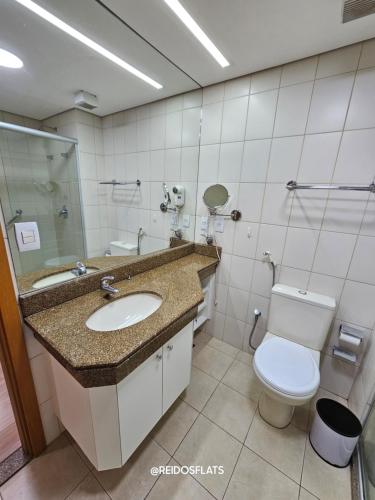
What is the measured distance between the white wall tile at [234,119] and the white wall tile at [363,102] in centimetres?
68

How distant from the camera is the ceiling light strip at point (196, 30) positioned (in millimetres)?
1014

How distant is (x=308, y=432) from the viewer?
137cm

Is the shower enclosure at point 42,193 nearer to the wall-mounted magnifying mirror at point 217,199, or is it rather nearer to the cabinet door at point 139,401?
the cabinet door at point 139,401

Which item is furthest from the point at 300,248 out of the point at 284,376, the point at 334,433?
the point at 334,433

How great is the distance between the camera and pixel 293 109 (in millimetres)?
1428

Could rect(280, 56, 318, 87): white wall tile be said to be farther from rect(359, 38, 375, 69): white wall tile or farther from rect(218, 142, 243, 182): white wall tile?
rect(218, 142, 243, 182): white wall tile

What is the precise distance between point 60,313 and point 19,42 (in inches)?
46.1

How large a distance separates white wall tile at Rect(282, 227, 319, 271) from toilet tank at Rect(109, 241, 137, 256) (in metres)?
1.19

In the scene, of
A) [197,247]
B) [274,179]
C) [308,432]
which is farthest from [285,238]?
[308,432]

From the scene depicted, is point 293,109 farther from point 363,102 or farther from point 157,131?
point 157,131

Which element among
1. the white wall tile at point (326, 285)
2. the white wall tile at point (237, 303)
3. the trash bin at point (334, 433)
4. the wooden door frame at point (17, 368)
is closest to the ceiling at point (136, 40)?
the wooden door frame at point (17, 368)

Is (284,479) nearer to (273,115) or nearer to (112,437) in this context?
(112,437)

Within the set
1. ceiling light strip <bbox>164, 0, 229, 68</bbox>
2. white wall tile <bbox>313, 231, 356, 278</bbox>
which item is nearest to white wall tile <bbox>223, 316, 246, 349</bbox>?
white wall tile <bbox>313, 231, 356, 278</bbox>

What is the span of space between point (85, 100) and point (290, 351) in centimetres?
204
